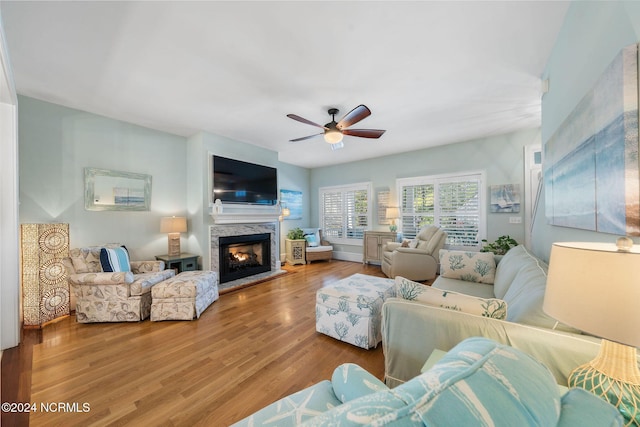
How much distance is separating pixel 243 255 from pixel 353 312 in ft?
9.86

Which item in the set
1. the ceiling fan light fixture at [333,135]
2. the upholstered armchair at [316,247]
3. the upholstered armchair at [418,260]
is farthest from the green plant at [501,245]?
the upholstered armchair at [316,247]

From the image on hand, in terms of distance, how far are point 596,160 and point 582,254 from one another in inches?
35.8

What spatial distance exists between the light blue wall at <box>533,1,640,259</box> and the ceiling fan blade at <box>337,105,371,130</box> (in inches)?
58.3

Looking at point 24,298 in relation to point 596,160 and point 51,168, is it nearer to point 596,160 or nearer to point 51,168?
point 51,168

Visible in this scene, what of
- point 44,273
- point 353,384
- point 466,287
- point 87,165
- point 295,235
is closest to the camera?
point 353,384

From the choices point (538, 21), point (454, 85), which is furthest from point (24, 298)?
point (538, 21)

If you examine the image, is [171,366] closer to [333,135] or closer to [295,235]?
[333,135]

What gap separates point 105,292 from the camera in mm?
2707

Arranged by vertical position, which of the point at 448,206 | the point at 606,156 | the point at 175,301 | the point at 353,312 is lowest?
the point at 175,301

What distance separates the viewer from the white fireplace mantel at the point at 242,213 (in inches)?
156

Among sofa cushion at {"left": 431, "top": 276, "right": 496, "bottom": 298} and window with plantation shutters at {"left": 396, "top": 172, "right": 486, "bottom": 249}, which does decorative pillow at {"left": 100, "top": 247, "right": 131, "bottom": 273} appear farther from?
window with plantation shutters at {"left": 396, "top": 172, "right": 486, "bottom": 249}

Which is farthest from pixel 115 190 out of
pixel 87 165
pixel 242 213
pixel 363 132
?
pixel 363 132

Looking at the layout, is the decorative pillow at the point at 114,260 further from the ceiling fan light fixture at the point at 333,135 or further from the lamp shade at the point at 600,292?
the lamp shade at the point at 600,292

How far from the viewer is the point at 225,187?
415 centimetres
